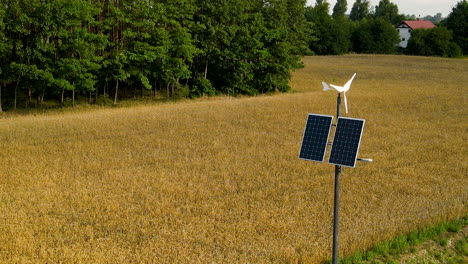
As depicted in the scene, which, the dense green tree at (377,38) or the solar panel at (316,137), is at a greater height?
the dense green tree at (377,38)

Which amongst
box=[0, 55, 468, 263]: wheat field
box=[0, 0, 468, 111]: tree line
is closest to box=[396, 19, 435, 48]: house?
box=[0, 0, 468, 111]: tree line

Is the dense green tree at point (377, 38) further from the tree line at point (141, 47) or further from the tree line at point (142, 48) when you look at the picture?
the tree line at point (141, 47)

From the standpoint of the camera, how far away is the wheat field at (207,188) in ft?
39.8

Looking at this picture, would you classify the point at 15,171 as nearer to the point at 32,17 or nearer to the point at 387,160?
the point at 387,160

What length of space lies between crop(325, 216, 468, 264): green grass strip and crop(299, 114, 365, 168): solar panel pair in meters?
3.01

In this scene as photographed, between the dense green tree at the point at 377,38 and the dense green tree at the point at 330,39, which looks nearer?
the dense green tree at the point at 330,39

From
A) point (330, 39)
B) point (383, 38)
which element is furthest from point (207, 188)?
point (383, 38)

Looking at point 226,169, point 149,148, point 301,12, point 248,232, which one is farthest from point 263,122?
point 301,12

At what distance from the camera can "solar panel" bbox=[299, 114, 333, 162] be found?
33.4 ft

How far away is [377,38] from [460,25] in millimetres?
21489

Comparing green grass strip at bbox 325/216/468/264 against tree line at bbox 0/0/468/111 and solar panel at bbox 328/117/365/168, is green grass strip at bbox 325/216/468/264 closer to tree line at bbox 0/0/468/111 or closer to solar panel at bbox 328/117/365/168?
solar panel at bbox 328/117/365/168

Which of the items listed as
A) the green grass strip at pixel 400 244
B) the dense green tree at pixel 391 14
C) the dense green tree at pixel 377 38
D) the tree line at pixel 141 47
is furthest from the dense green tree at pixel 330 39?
the green grass strip at pixel 400 244

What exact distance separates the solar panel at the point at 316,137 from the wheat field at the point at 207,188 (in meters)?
2.83

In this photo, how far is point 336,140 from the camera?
9875mm
